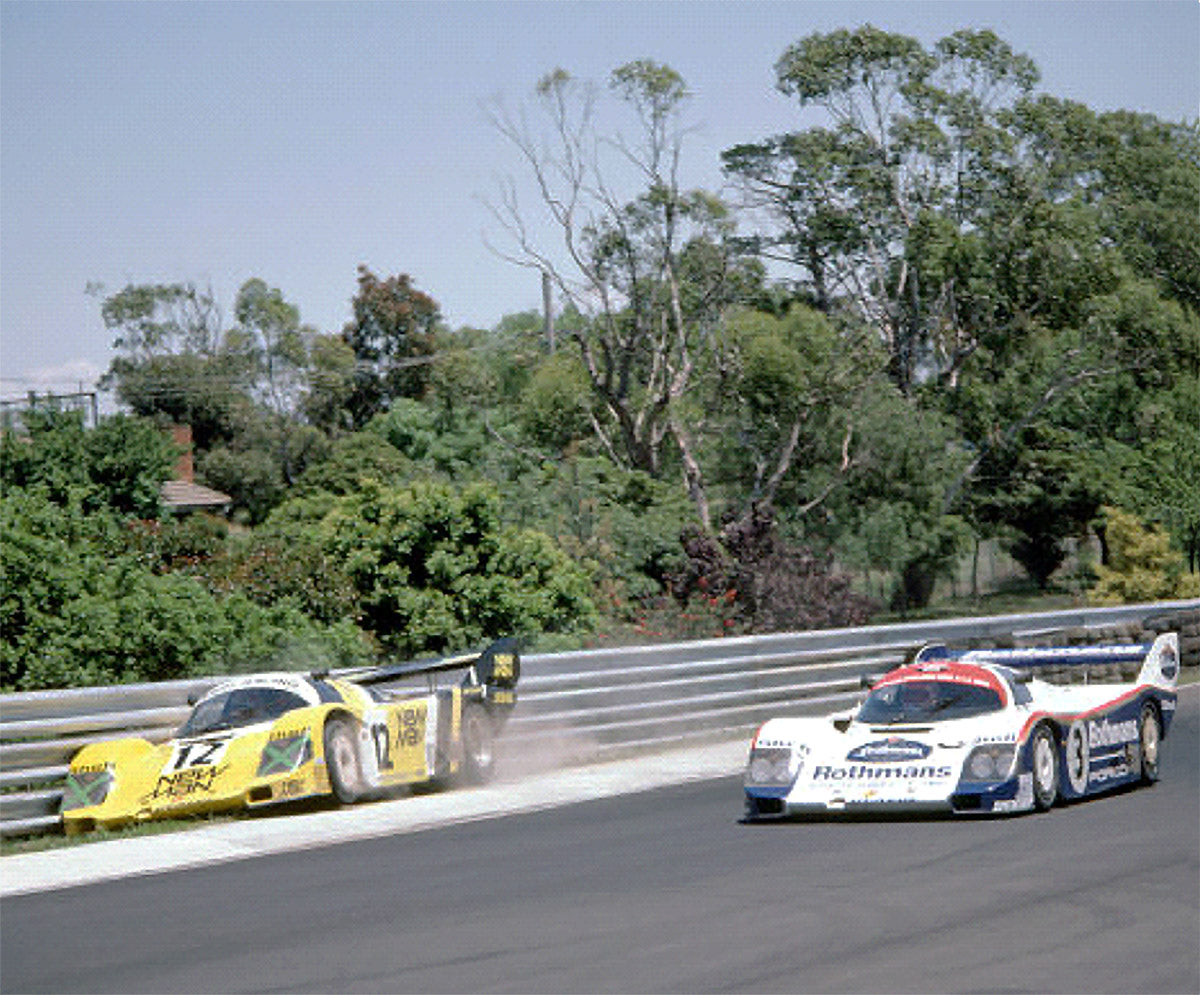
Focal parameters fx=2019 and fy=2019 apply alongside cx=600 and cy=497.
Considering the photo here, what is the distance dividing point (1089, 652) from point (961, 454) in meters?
38.8

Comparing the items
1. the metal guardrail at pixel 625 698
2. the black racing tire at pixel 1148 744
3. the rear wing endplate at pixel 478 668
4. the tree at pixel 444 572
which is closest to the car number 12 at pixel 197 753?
the metal guardrail at pixel 625 698

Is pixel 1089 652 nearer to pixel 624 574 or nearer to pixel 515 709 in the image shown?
pixel 515 709

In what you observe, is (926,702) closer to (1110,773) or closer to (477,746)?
(1110,773)

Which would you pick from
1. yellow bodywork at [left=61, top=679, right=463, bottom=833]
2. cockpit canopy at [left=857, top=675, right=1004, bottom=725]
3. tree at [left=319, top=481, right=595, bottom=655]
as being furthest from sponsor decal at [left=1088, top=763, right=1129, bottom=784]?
tree at [left=319, top=481, right=595, bottom=655]

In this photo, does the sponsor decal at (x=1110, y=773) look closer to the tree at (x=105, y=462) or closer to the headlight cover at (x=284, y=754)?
the headlight cover at (x=284, y=754)

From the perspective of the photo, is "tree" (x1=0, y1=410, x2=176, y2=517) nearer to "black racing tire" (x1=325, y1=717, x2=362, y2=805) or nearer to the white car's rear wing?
"black racing tire" (x1=325, y1=717, x2=362, y2=805)

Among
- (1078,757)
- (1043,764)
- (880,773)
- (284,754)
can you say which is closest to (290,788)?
(284,754)

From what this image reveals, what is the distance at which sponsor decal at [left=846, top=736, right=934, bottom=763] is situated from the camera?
612 inches

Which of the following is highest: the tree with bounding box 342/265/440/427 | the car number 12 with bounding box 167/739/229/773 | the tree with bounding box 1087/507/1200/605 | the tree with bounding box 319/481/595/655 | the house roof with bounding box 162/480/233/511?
the tree with bounding box 342/265/440/427

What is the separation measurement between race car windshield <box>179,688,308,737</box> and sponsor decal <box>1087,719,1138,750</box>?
6638 millimetres

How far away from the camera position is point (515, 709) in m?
20.7

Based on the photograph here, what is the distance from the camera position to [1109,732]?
55.5 ft

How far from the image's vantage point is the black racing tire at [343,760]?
17.3m

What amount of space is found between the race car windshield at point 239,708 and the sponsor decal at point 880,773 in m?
4.66
